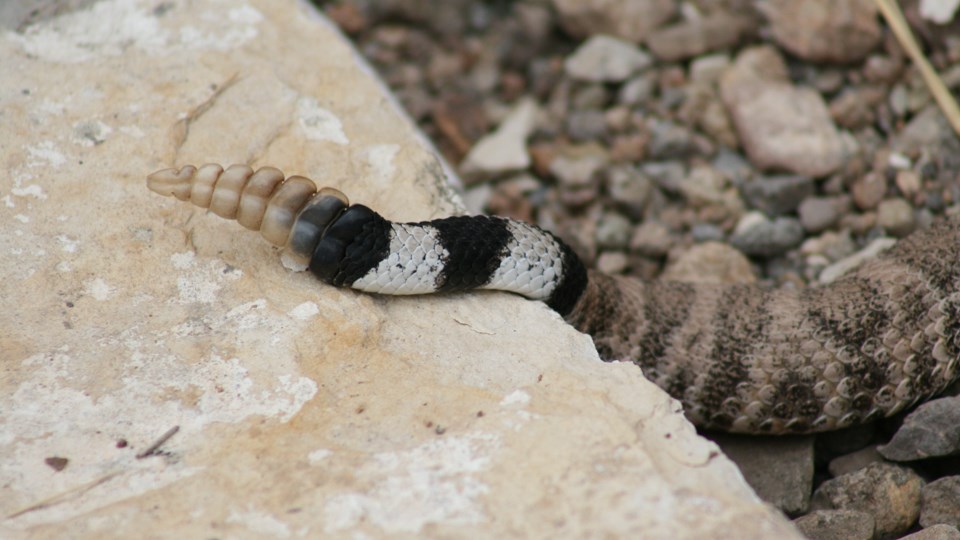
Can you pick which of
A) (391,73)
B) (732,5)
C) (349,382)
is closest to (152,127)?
(349,382)

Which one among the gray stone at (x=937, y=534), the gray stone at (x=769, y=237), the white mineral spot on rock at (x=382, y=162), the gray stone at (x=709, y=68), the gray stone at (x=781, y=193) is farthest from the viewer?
the gray stone at (x=709, y=68)

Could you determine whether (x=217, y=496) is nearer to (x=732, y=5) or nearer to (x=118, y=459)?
(x=118, y=459)

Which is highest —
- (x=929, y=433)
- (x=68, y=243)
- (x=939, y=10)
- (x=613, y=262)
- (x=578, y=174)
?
(x=939, y=10)

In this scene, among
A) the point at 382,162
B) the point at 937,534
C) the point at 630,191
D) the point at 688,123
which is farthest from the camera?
the point at 688,123

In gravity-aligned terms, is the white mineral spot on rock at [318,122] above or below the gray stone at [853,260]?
above

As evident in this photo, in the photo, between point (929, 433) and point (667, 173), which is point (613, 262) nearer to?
point (667, 173)

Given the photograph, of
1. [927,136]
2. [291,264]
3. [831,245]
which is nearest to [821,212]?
[831,245]

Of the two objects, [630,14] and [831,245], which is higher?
[630,14]

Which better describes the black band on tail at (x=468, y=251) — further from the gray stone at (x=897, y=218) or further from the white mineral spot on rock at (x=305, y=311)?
the gray stone at (x=897, y=218)

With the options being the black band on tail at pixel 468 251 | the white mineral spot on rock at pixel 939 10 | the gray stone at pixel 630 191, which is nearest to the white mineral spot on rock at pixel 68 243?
the black band on tail at pixel 468 251
